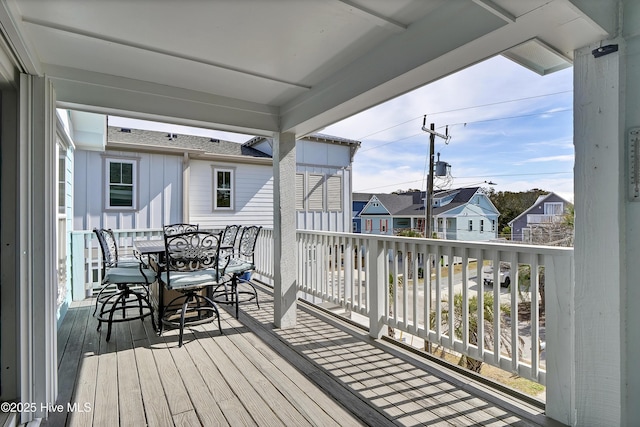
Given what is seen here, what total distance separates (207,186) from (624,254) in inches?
274

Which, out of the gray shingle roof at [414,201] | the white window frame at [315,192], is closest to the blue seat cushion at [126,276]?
the white window frame at [315,192]

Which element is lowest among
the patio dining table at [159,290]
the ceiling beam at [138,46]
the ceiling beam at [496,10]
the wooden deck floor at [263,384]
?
the wooden deck floor at [263,384]

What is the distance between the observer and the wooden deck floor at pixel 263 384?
6.24 ft

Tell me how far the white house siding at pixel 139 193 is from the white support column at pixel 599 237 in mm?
6695

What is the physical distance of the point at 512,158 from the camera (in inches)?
426

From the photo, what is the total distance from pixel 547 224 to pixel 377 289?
1569 millimetres

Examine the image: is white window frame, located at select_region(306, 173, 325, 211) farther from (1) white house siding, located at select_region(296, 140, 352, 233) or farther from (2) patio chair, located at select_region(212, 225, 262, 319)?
(2) patio chair, located at select_region(212, 225, 262, 319)

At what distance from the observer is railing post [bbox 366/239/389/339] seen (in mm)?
3094

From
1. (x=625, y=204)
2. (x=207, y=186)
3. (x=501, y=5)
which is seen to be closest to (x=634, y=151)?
(x=625, y=204)

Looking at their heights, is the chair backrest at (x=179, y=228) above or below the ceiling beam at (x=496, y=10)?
below

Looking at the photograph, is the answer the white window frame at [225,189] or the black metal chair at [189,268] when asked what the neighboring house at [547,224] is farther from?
the white window frame at [225,189]

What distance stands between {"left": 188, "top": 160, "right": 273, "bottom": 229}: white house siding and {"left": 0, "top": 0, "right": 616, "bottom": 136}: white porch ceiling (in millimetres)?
4284

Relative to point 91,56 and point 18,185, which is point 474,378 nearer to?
point 18,185

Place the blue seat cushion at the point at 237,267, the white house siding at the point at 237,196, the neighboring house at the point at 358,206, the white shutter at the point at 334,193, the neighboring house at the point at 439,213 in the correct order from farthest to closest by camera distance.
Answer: the neighboring house at the point at 358,206 → the white shutter at the point at 334,193 → the white house siding at the point at 237,196 → the neighboring house at the point at 439,213 → the blue seat cushion at the point at 237,267
